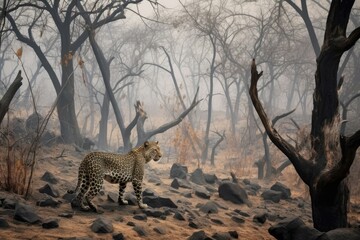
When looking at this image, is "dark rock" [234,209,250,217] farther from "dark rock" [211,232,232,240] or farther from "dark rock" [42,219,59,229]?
"dark rock" [42,219,59,229]

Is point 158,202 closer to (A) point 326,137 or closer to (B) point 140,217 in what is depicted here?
(B) point 140,217

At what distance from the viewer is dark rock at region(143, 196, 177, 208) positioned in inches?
251

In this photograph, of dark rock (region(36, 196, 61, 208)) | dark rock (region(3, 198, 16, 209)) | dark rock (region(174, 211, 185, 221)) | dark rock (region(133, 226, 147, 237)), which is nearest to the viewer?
dark rock (region(133, 226, 147, 237))

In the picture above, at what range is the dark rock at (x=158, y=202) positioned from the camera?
251 inches

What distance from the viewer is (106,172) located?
5.29 metres

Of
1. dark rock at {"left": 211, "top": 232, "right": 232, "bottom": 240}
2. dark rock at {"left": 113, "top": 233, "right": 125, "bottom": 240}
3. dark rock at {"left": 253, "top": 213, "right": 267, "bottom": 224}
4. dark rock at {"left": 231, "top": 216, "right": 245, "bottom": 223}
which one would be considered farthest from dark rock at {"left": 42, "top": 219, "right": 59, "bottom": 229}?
dark rock at {"left": 253, "top": 213, "right": 267, "bottom": 224}

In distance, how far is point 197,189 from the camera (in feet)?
28.8

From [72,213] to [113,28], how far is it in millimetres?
33529

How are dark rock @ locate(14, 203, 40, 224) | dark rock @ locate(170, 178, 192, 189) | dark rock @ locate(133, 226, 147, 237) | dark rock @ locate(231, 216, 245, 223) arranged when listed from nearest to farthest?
dark rock @ locate(14, 203, 40, 224)
dark rock @ locate(133, 226, 147, 237)
dark rock @ locate(231, 216, 245, 223)
dark rock @ locate(170, 178, 192, 189)

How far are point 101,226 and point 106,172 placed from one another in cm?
110

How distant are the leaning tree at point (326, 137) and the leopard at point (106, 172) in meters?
2.31

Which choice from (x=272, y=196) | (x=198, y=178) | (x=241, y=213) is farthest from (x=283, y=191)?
(x=241, y=213)

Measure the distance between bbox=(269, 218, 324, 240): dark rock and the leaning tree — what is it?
733 mm

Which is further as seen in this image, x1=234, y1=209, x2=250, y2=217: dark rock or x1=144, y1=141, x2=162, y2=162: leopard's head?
x1=234, y1=209, x2=250, y2=217: dark rock
